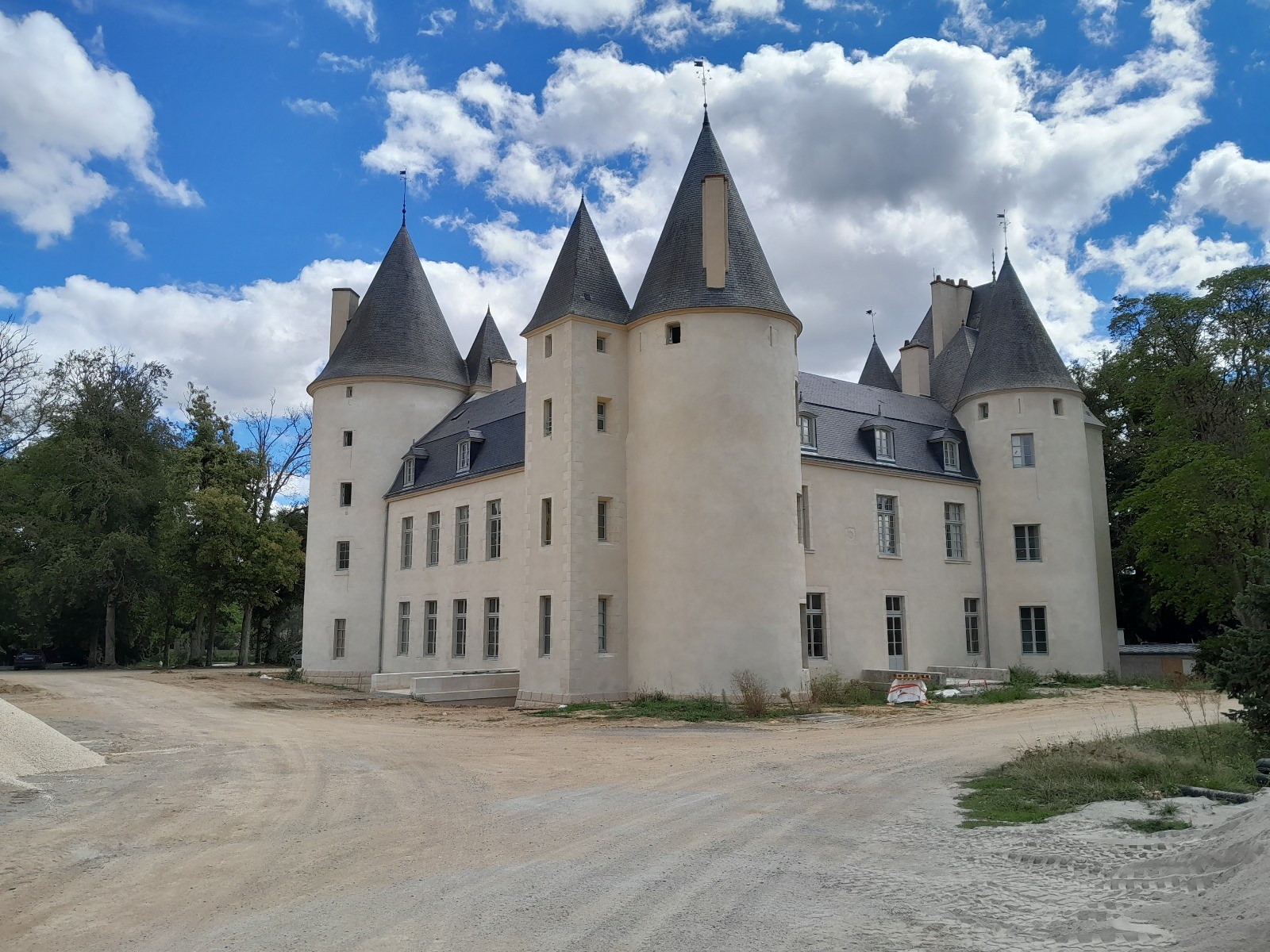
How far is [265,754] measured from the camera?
540 inches

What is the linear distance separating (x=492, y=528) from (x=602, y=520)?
609cm

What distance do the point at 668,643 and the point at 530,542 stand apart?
4.42 metres

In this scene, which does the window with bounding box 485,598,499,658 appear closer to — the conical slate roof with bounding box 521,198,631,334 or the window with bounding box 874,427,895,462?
the conical slate roof with bounding box 521,198,631,334

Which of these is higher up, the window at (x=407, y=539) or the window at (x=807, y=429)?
the window at (x=807, y=429)

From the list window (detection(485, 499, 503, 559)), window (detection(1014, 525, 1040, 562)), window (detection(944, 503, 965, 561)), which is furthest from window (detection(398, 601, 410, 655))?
window (detection(1014, 525, 1040, 562))

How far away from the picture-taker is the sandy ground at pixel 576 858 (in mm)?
5473

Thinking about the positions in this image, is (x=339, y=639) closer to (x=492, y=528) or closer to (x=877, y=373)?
(x=492, y=528)

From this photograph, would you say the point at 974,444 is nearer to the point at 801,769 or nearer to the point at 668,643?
the point at 668,643

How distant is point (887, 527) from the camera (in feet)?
93.9

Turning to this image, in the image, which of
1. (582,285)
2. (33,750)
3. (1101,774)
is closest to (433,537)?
(582,285)

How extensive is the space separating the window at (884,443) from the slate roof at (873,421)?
150 mm

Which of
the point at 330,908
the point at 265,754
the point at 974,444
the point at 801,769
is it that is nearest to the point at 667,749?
the point at 801,769

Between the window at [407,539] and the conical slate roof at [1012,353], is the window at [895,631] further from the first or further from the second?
the window at [407,539]

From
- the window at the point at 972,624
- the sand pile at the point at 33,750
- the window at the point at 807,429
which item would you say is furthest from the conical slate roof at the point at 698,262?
the sand pile at the point at 33,750
